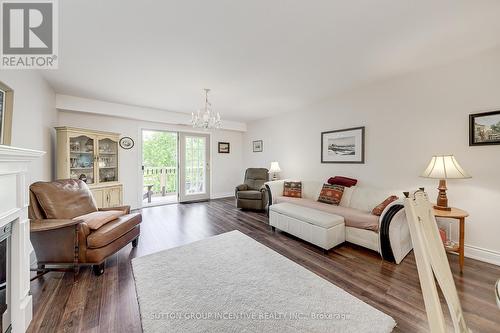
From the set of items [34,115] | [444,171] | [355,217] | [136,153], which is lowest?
[355,217]

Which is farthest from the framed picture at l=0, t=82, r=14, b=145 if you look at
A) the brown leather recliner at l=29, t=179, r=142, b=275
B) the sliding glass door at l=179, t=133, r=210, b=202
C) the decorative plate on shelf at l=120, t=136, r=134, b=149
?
the sliding glass door at l=179, t=133, r=210, b=202

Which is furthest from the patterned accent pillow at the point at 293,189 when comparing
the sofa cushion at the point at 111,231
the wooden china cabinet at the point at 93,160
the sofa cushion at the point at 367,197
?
the wooden china cabinet at the point at 93,160

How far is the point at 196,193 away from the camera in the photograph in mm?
5703

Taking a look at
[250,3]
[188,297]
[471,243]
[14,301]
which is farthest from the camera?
[471,243]

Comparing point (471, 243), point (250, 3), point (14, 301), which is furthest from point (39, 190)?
point (471, 243)

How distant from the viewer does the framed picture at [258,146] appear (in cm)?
574

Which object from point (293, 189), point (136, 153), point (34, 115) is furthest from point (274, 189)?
point (34, 115)

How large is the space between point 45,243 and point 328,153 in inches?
167

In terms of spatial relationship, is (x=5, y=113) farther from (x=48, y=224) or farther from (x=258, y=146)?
(x=258, y=146)

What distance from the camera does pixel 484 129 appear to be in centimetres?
227

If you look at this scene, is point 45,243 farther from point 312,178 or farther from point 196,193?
point 312,178

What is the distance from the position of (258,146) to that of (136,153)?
320cm

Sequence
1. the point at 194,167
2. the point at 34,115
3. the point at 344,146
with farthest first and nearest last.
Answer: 1. the point at 194,167
2. the point at 344,146
3. the point at 34,115

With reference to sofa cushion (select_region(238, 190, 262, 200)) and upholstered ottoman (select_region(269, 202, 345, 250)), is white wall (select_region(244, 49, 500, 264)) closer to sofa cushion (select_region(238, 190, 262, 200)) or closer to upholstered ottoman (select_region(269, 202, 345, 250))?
upholstered ottoman (select_region(269, 202, 345, 250))
